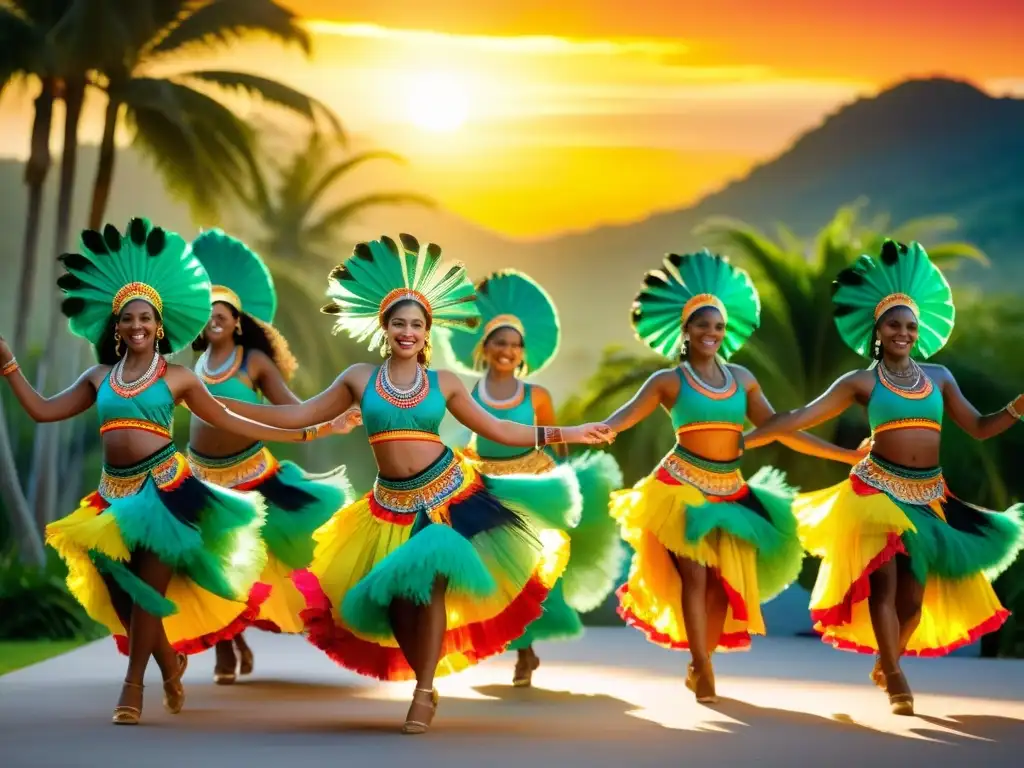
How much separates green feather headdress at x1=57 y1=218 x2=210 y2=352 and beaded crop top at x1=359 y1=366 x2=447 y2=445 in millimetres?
837

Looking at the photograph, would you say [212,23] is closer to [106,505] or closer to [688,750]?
[106,505]

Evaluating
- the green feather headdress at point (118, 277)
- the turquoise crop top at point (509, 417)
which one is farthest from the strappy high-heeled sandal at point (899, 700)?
the green feather headdress at point (118, 277)

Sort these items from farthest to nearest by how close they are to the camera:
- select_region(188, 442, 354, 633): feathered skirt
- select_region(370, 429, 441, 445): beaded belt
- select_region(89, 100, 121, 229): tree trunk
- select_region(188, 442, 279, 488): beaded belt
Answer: select_region(89, 100, 121, 229): tree trunk < select_region(188, 442, 279, 488): beaded belt < select_region(188, 442, 354, 633): feathered skirt < select_region(370, 429, 441, 445): beaded belt

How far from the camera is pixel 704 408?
6977mm

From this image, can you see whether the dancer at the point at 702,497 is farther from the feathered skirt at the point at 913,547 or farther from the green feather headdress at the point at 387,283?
the green feather headdress at the point at 387,283

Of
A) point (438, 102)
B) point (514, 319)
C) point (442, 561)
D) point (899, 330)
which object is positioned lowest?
point (442, 561)

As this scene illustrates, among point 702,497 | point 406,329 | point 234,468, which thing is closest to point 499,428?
point 406,329

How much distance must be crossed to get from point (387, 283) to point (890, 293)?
6.78 ft

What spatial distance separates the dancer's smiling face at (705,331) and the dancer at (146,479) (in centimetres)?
165

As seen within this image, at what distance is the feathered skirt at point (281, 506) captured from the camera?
7355 millimetres

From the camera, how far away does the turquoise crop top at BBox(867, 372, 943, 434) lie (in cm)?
668

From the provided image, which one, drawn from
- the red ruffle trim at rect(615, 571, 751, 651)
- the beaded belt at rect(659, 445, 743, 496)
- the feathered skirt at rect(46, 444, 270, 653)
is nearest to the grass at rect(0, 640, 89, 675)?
the feathered skirt at rect(46, 444, 270, 653)

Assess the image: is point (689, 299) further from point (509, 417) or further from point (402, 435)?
point (402, 435)

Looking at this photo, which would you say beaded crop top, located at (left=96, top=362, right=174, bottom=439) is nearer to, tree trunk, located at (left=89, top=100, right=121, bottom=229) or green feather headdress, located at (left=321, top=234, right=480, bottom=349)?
green feather headdress, located at (left=321, top=234, right=480, bottom=349)
